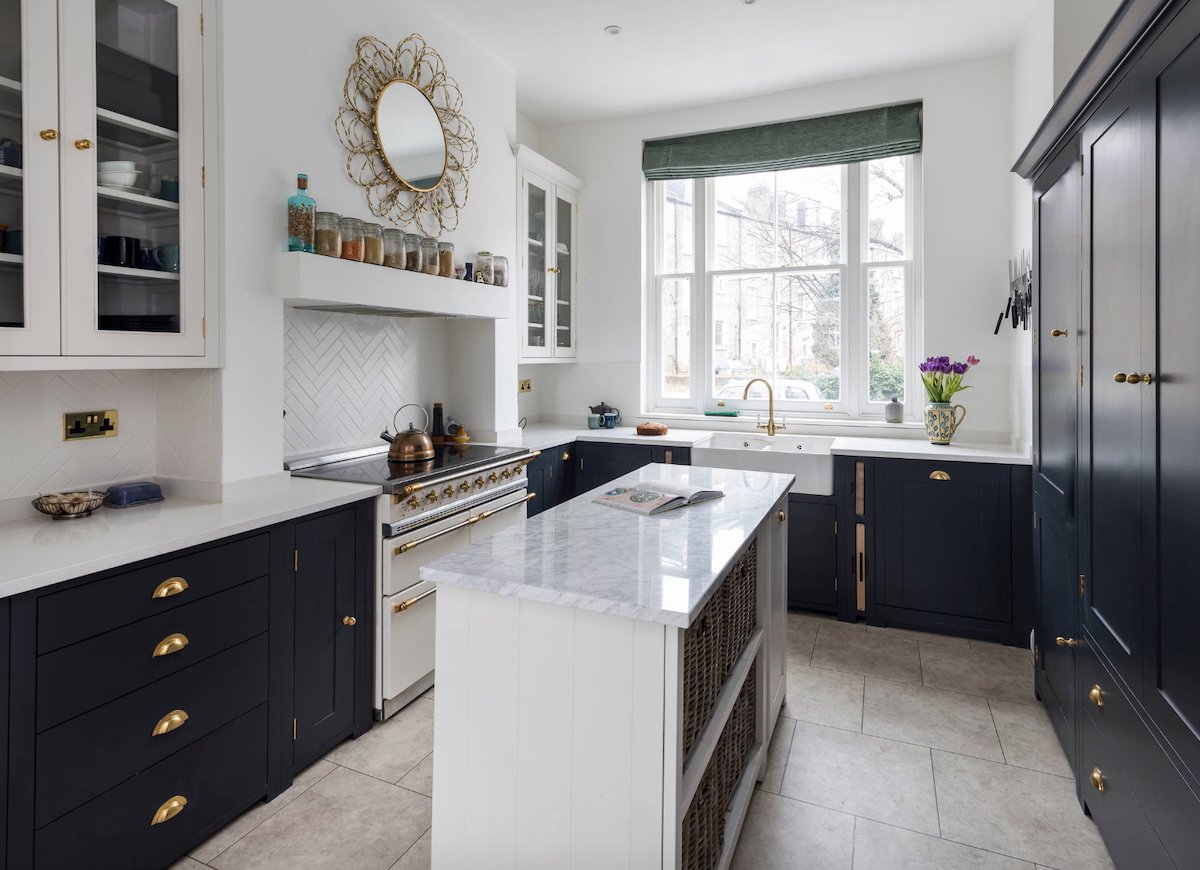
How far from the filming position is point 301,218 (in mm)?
2574

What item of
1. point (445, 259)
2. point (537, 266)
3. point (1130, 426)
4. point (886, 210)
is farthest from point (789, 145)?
point (1130, 426)

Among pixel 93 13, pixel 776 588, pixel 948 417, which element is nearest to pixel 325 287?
pixel 93 13

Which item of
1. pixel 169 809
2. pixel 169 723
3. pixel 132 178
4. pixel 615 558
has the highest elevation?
pixel 132 178

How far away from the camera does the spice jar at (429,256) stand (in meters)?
3.21

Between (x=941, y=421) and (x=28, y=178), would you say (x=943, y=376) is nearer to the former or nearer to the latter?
(x=941, y=421)

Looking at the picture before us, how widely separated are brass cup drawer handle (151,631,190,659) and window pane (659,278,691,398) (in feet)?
12.0

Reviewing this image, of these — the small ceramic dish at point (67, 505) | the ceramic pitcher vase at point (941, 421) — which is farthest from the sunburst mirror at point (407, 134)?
Answer: the ceramic pitcher vase at point (941, 421)

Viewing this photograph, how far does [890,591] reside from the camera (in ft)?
12.1

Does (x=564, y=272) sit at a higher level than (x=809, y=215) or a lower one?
lower

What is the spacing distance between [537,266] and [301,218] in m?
2.06

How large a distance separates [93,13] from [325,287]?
3.26ft

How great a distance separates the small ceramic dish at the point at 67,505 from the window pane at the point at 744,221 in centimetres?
389

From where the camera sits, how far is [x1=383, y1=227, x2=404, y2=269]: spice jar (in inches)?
118

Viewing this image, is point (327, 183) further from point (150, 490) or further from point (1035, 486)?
point (1035, 486)
